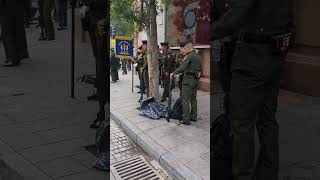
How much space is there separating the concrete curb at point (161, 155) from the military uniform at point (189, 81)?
13cm

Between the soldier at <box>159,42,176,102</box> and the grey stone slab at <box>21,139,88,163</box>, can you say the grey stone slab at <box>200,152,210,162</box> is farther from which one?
the grey stone slab at <box>21,139,88,163</box>

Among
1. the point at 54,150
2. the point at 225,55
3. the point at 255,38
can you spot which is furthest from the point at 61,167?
the point at 255,38

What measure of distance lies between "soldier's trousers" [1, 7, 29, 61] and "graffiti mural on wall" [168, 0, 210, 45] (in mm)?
1072

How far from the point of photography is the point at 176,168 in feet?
5.20

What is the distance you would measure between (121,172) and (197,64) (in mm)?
483

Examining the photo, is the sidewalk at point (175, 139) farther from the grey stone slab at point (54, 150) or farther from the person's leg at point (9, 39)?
the person's leg at point (9, 39)

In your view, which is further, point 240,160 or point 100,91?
point 100,91

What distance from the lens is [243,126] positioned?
5.27 feet

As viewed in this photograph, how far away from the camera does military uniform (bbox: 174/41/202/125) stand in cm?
148

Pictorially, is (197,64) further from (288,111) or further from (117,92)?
(288,111)

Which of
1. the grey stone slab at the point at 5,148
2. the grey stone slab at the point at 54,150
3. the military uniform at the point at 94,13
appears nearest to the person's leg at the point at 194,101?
the military uniform at the point at 94,13

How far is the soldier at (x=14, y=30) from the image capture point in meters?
2.27

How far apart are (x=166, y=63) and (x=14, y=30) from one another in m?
1.14

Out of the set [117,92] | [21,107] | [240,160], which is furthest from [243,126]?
[21,107]
